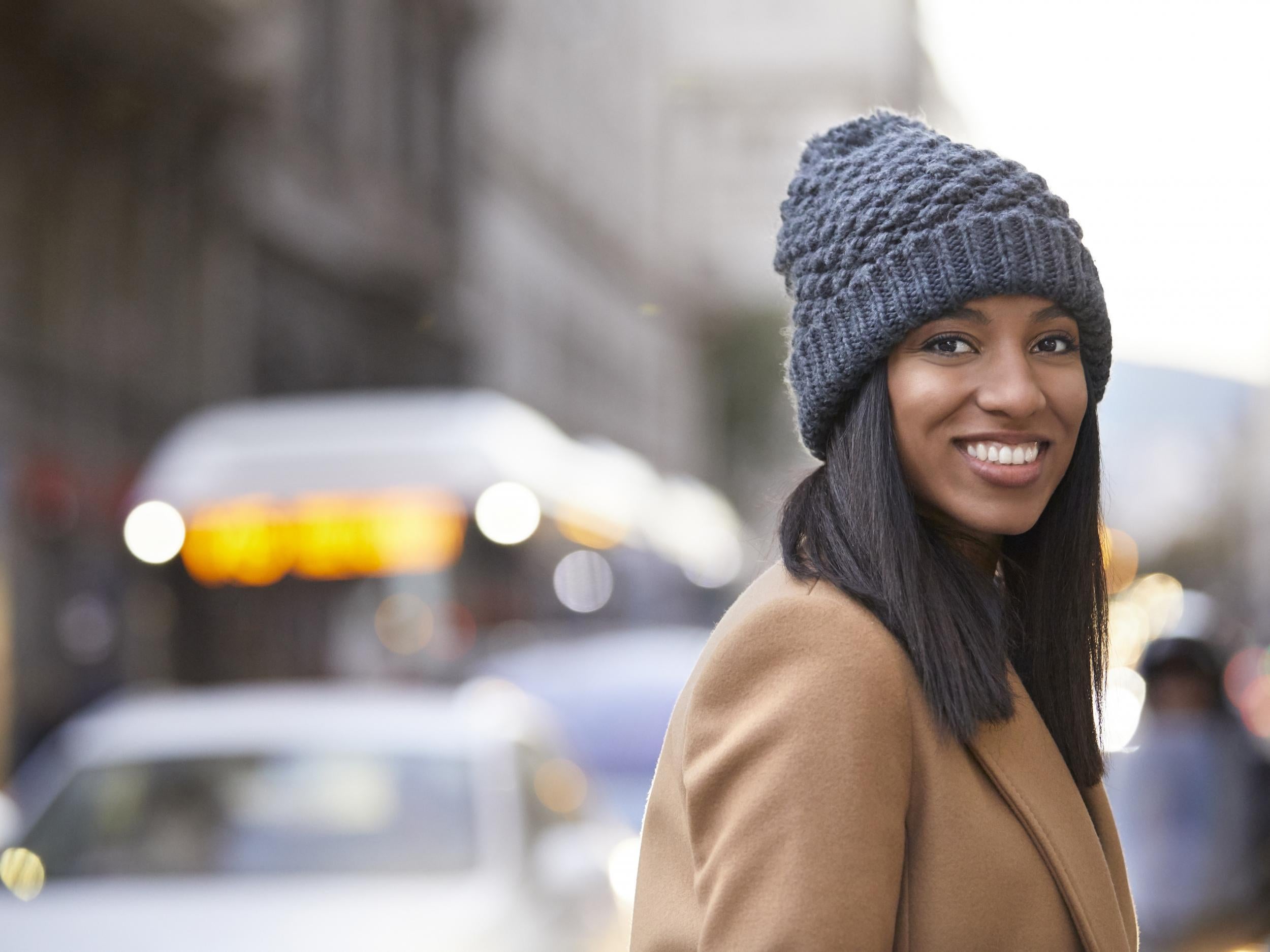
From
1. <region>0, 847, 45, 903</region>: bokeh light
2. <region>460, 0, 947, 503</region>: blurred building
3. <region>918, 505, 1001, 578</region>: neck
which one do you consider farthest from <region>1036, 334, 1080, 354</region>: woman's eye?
<region>460, 0, 947, 503</region>: blurred building

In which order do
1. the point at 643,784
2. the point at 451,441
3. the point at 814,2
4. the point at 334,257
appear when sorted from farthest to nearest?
1. the point at 814,2
2. the point at 334,257
3. the point at 451,441
4. the point at 643,784

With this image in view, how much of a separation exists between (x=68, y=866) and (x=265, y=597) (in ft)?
26.0

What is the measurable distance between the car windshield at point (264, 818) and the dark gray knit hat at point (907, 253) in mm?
3844

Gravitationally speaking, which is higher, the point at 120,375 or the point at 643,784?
the point at 120,375

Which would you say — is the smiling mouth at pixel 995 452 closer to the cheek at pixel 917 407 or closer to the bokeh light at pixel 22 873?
the cheek at pixel 917 407

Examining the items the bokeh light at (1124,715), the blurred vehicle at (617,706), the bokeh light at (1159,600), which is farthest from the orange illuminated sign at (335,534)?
the bokeh light at (1124,715)

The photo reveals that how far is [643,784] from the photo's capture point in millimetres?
9406

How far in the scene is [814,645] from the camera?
1.76 metres

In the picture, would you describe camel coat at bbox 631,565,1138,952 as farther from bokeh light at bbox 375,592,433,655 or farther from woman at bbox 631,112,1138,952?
bokeh light at bbox 375,592,433,655

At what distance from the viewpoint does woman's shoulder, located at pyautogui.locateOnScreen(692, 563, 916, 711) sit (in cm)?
174

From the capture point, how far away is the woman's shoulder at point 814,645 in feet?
5.70

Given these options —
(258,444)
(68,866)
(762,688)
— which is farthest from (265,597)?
(762,688)

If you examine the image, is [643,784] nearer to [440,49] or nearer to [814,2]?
[440,49]

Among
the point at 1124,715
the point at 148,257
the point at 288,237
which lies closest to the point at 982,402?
the point at 1124,715
